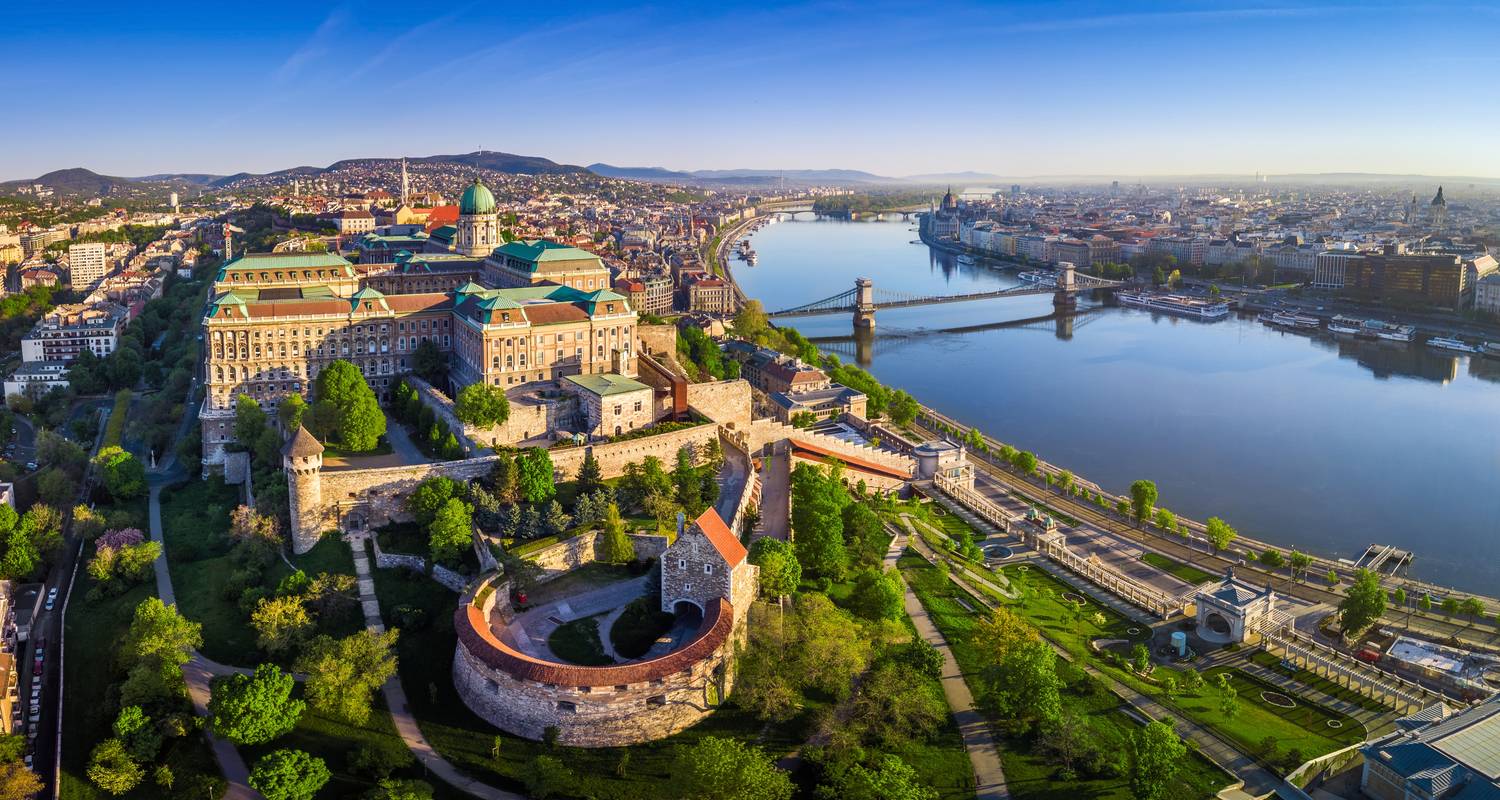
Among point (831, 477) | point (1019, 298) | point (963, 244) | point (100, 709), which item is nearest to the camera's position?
point (100, 709)

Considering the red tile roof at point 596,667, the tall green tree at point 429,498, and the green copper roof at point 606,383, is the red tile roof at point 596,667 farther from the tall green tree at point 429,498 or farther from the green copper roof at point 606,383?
the green copper roof at point 606,383

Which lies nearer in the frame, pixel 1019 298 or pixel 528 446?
pixel 528 446

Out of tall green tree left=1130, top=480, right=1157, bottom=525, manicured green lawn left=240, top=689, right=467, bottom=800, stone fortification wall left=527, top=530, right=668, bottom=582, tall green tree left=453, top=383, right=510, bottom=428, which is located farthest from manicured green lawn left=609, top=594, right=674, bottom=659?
tall green tree left=1130, top=480, right=1157, bottom=525

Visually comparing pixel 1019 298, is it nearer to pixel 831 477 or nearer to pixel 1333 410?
pixel 1333 410

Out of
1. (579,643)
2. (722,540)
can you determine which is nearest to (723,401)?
(722,540)

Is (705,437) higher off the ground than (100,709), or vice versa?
(705,437)

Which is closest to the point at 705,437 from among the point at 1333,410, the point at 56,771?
the point at 56,771

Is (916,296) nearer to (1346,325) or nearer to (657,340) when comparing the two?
(1346,325)
